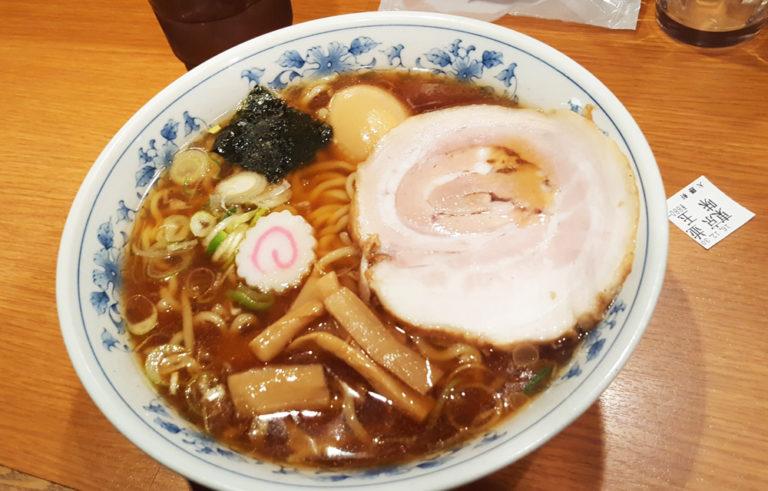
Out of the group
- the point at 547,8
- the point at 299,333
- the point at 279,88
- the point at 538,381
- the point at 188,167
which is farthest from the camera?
the point at 547,8

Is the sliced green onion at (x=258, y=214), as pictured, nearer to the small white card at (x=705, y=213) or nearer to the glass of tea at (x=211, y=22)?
the glass of tea at (x=211, y=22)

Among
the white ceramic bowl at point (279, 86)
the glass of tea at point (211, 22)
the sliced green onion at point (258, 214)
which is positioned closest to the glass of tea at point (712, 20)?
the white ceramic bowl at point (279, 86)

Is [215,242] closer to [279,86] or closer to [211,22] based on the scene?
[279,86]

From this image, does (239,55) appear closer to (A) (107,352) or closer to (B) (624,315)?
(A) (107,352)

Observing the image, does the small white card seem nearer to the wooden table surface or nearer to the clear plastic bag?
the wooden table surface

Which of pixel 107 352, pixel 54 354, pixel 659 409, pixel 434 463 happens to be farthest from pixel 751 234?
pixel 54 354

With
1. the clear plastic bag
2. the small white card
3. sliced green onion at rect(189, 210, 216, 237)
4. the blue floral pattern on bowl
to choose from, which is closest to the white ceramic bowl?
the blue floral pattern on bowl

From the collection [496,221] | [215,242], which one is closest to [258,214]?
[215,242]
